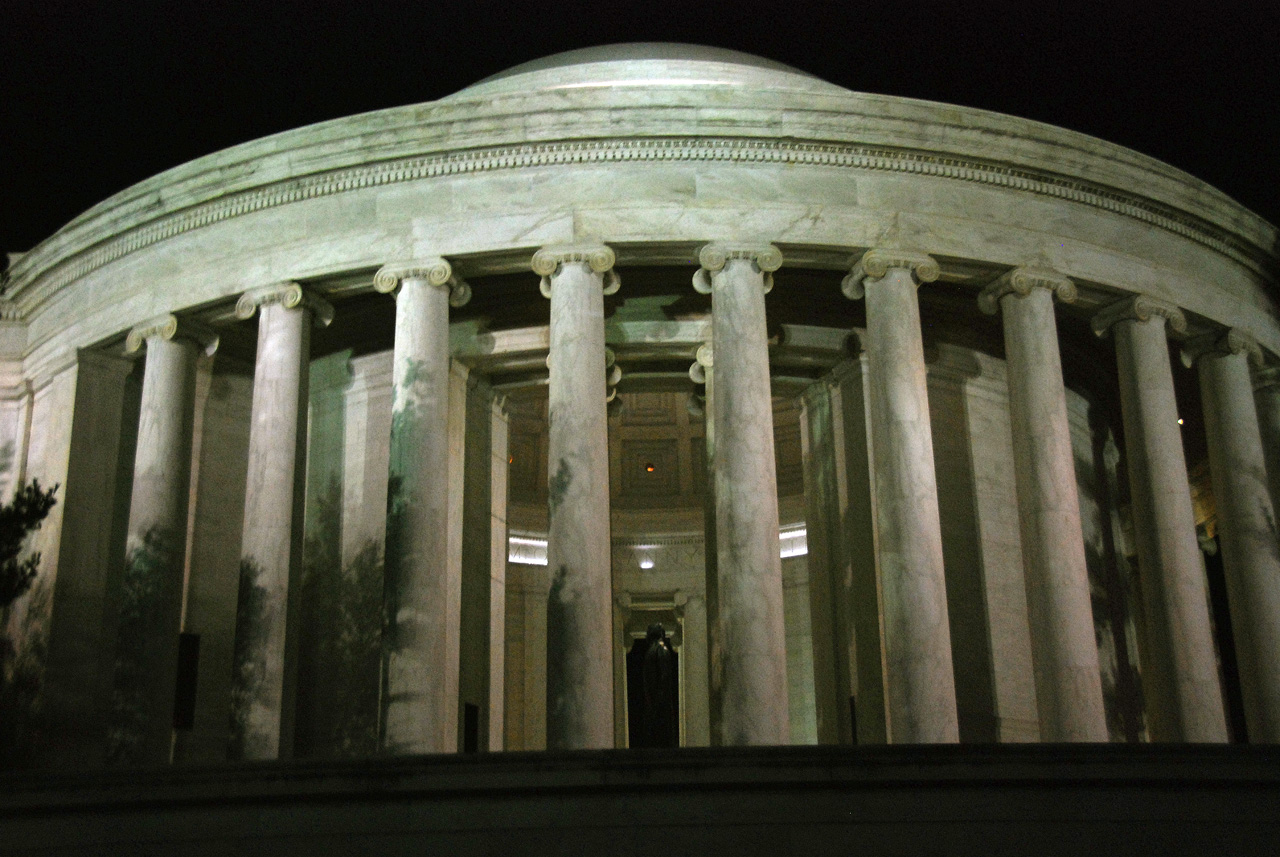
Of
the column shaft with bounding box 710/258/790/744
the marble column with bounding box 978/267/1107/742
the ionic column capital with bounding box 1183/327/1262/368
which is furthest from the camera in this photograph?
the ionic column capital with bounding box 1183/327/1262/368

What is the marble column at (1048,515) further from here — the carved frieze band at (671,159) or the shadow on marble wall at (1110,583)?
the shadow on marble wall at (1110,583)

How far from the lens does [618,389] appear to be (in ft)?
185

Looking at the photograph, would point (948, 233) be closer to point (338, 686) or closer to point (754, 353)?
point (754, 353)

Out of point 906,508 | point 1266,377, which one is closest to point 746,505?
point 906,508

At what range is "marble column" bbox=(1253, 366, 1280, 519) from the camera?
54875 mm

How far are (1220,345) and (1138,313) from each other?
15.7ft

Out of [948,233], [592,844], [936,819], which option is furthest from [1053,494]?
[592,844]

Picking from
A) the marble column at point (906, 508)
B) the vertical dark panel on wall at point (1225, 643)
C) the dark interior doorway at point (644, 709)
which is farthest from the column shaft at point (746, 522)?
the vertical dark panel on wall at point (1225, 643)

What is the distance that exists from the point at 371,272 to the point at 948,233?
59.0ft

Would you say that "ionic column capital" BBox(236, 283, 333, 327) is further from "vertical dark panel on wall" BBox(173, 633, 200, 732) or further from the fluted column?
"vertical dark panel on wall" BBox(173, 633, 200, 732)

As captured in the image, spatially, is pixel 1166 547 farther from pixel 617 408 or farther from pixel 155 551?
pixel 155 551

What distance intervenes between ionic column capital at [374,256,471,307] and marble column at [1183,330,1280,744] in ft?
83.2

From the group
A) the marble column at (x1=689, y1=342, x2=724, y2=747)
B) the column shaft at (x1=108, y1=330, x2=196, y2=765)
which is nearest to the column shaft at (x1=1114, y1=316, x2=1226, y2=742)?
the marble column at (x1=689, y1=342, x2=724, y2=747)

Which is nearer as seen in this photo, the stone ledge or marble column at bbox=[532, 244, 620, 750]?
the stone ledge
